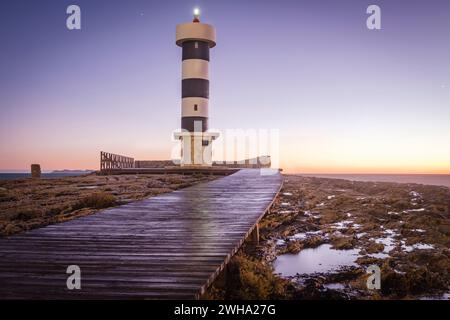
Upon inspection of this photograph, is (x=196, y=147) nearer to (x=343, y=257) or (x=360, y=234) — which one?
(x=360, y=234)

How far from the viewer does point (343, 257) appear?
9383mm

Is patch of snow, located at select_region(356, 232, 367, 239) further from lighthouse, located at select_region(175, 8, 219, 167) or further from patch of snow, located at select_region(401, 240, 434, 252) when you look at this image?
lighthouse, located at select_region(175, 8, 219, 167)

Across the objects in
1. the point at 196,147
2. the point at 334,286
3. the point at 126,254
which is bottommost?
the point at 334,286

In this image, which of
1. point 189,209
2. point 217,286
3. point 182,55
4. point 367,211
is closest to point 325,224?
point 367,211

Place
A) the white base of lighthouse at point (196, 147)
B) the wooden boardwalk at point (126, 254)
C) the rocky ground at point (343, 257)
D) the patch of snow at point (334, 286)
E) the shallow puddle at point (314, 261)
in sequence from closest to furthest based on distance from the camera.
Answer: the wooden boardwalk at point (126, 254) < the rocky ground at point (343, 257) < the patch of snow at point (334, 286) < the shallow puddle at point (314, 261) < the white base of lighthouse at point (196, 147)

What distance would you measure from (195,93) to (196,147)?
441 cm

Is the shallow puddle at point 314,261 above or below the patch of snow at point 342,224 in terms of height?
below

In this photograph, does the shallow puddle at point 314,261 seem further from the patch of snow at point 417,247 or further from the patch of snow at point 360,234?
the patch of snow at point 360,234

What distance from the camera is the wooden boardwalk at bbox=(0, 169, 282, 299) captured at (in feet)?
13.5

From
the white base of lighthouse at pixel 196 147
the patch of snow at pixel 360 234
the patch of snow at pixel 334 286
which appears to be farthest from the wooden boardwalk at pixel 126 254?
the white base of lighthouse at pixel 196 147

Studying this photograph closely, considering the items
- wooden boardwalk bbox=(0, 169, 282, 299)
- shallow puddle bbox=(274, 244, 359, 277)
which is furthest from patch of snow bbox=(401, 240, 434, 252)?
wooden boardwalk bbox=(0, 169, 282, 299)

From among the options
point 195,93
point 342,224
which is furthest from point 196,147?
point 342,224

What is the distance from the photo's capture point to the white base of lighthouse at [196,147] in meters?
32.8

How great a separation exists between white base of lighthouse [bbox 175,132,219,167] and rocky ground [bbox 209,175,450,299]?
56.9ft
